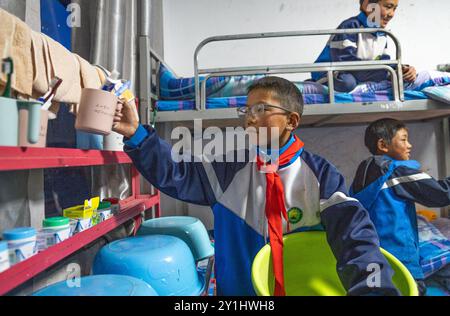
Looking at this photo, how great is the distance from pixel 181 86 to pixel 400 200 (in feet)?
3.38

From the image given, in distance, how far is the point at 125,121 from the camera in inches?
28.3

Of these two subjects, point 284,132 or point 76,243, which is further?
point 284,132

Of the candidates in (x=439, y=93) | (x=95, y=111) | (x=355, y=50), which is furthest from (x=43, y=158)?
(x=439, y=93)

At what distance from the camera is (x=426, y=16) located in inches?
73.0

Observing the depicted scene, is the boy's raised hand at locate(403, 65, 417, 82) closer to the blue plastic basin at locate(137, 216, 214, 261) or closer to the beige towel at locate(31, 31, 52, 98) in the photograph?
the blue plastic basin at locate(137, 216, 214, 261)

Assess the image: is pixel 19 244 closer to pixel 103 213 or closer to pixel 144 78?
pixel 103 213

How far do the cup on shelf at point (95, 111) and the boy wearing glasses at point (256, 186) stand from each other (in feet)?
0.18

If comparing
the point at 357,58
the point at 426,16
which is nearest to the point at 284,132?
the point at 357,58

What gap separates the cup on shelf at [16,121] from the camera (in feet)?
1.58

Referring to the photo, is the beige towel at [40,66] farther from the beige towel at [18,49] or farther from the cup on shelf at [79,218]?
the cup on shelf at [79,218]

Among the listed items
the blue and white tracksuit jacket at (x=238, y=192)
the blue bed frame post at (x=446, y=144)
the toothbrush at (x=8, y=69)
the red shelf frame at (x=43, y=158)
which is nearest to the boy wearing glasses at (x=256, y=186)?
the blue and white tracksuit jacket at (x=238, y=192)

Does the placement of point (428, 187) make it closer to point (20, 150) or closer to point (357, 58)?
point (357, 58)

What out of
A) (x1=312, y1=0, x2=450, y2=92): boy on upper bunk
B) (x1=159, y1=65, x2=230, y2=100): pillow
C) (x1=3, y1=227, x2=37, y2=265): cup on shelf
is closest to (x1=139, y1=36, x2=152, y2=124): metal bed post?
(x1=159, y1=65, x2=230, y2=100): pillow
